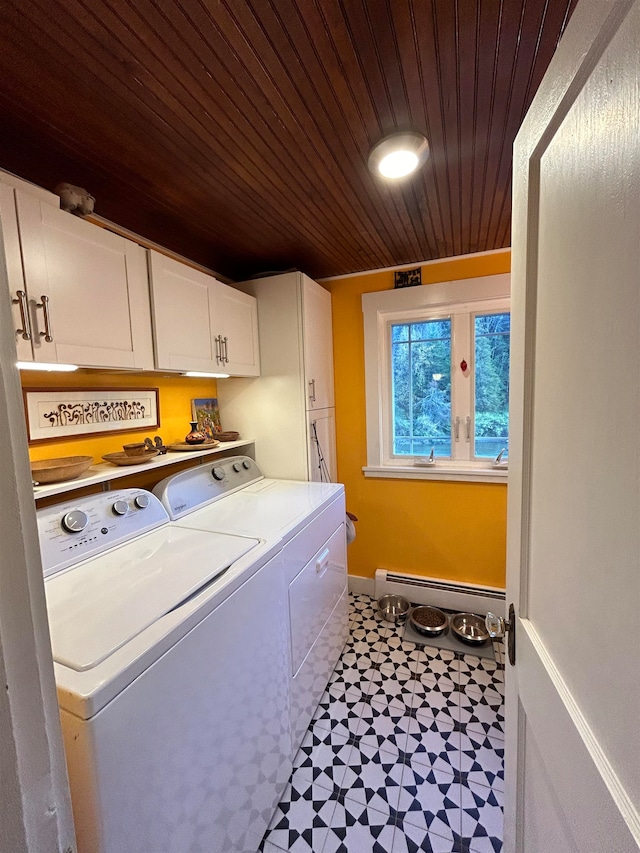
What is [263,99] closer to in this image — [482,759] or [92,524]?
[92,524]

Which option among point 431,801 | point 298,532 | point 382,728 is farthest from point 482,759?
point 298,532

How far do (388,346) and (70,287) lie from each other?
1909 mm

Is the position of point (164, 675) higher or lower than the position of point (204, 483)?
lower

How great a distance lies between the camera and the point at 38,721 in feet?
1.24

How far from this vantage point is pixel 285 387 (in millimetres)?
2184

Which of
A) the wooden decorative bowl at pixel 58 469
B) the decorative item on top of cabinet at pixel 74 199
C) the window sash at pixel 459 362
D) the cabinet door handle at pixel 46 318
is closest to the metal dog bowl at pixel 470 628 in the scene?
the window sash at pixel 459 362

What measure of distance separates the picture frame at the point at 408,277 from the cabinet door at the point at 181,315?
1.25 metres

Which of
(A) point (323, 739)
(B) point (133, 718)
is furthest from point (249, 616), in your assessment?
(A) point (323, 739)

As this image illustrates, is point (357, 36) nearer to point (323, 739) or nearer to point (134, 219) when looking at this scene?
point (134, 219)

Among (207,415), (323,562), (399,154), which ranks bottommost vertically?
(323,562)

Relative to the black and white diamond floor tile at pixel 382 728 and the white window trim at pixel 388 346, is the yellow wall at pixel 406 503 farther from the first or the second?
the black and white diamond floor tile at pixel 382 728

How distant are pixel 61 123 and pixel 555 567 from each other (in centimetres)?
169

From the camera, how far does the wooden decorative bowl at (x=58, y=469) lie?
1.17 m

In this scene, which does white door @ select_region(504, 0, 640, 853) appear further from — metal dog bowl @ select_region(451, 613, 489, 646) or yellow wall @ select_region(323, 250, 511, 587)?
yellow wall @ select_region(323, 250, 511, 587)
